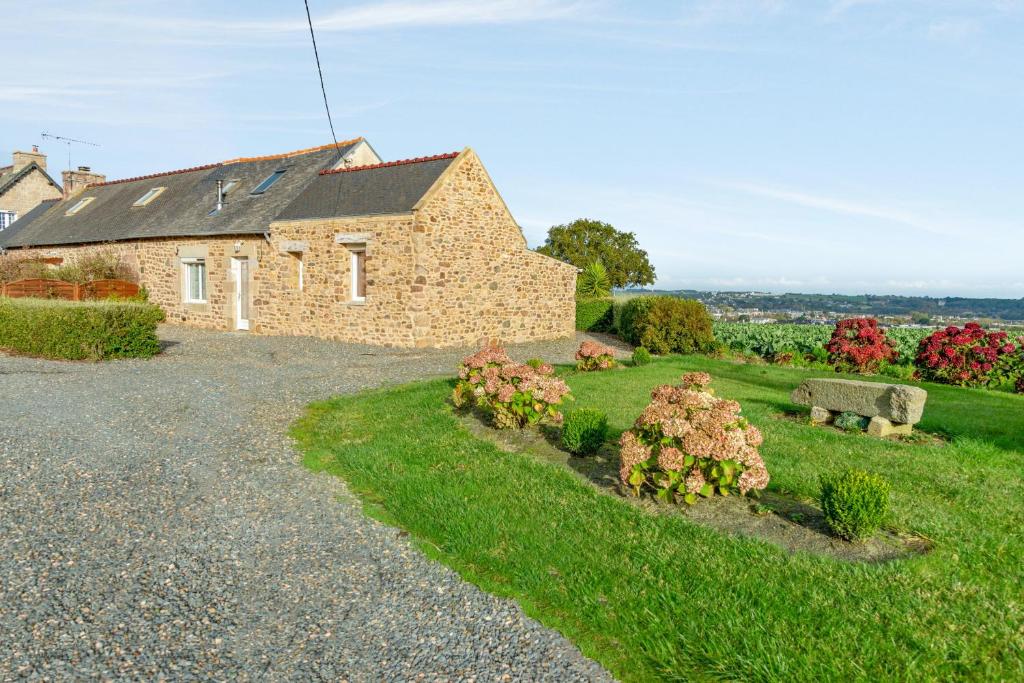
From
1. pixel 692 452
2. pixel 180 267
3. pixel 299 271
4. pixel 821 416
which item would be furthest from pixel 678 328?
pixel 180 267

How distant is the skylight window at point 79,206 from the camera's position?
3107 cm

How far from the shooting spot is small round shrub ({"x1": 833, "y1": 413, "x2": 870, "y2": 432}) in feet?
27.7

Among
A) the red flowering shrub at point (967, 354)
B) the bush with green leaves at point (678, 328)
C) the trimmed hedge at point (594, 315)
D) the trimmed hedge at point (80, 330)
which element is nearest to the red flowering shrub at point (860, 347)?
the red flowering shrub at point (967, 354)

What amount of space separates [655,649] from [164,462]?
5876 millimetres

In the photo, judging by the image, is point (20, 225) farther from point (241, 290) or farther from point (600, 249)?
point (600, 249)

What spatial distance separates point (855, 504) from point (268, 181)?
2377cm

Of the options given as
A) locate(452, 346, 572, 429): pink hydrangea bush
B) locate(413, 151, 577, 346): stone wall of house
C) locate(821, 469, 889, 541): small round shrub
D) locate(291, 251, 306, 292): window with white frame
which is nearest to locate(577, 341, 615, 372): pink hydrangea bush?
locate(452, 346, 572, 429): pink hydrangea bush

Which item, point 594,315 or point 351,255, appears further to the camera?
point 594,315

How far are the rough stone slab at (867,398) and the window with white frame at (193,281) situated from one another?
20.6 metres

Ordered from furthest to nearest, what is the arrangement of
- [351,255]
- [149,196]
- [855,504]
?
[149,196]
[351,255]
[855,504]

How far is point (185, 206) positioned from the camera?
25406 mm

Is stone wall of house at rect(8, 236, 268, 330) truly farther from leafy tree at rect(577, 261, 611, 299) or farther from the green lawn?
the green lawn

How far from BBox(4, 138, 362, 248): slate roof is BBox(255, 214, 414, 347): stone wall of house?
1.56m

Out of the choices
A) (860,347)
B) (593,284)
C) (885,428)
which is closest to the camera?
(885,428)
